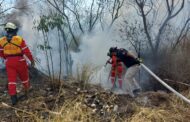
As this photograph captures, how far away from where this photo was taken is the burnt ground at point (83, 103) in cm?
712

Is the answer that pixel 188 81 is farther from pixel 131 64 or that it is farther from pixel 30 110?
pixel 30 110

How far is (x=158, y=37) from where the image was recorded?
20594 millimetres

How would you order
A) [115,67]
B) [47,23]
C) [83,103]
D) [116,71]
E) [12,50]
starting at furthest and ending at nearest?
1. [116,71]
2. [115,67]
3. [47,23]
4. [12,50]
5. [83,103]

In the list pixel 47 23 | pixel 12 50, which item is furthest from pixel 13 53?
pixel 47 23

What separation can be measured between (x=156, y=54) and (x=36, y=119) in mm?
14834

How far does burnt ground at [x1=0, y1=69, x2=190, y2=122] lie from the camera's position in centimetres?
712

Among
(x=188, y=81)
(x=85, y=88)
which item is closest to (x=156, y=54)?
(x=188, y=81)

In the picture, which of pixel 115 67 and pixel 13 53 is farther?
pixel 115 67

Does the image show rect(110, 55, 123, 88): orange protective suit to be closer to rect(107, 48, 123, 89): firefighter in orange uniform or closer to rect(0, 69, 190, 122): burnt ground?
rect(107, 48, 123, 89): firefighter in orange uniform

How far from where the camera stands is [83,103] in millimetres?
7578

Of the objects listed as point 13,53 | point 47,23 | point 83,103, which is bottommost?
point 83,103

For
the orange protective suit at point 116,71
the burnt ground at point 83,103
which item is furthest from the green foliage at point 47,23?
the orange protective suit at point 116,71

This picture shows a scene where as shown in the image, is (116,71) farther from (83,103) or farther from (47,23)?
(83,103)

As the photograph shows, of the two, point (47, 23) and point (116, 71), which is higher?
point (47, 23)
